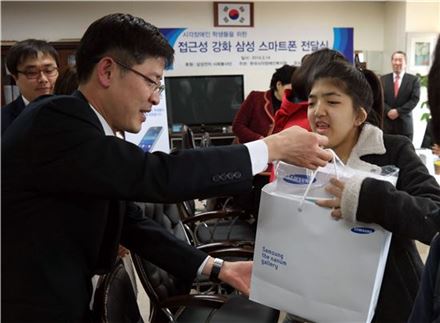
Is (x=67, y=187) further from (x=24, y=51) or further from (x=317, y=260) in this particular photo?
(x=24, y=51)

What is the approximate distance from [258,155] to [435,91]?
1.26 ft

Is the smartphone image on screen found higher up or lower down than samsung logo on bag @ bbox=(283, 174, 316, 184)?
lower down

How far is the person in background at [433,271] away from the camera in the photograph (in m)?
0.82

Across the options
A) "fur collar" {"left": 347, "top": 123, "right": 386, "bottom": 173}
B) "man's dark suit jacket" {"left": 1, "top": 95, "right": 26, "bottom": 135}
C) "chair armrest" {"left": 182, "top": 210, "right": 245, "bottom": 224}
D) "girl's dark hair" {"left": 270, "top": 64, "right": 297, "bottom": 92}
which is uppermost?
"girl's dark hair" {"left": 270, "top": 64, "right": 297, "bottom": 92}

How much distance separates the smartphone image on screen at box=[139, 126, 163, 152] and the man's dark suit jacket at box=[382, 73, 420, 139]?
13.3 ft

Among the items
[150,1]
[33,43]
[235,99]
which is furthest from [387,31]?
[33,43]

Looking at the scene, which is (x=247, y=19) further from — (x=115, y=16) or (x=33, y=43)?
(x=115, y=16)

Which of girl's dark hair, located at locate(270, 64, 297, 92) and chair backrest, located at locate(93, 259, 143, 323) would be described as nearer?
chair backrest, located at locate(93, 259, 143, 323)

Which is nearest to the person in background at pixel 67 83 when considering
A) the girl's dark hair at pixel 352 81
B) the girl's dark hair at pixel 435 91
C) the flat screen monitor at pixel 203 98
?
the girl's dark hair at pixel 352 81

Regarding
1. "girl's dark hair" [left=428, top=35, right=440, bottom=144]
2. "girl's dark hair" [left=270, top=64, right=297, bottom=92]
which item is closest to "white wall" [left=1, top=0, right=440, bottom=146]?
"girl's dark hair" [left=270, top=64, right=297, bottom=92]

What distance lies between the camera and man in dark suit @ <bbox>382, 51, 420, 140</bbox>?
6.25m

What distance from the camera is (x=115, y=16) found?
1.08 meters

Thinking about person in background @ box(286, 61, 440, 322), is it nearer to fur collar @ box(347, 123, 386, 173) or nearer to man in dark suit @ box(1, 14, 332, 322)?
fur collar @ box(347, 123, 386, 173)

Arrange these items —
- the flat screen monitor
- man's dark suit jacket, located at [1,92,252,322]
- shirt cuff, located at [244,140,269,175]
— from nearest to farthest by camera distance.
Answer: man's dark suit jacket, located at [1,92,252,322]
shirt cuff, located at [244,140,269,175]
the flat screen monitor
